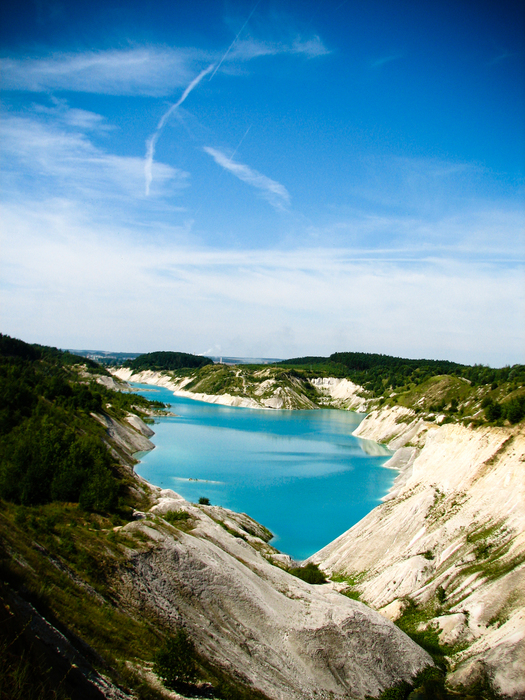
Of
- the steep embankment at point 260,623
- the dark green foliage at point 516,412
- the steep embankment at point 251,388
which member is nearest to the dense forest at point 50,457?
the steep embankment at point 260,623

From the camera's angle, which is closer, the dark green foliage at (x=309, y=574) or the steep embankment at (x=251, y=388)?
the dark green foliage at (x=309, y=574)

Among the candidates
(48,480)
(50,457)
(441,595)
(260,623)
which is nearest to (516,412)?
(441,595)

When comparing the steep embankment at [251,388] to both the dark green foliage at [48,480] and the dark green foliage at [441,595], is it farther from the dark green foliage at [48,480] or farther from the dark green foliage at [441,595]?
the dark green foliage at [441,595]

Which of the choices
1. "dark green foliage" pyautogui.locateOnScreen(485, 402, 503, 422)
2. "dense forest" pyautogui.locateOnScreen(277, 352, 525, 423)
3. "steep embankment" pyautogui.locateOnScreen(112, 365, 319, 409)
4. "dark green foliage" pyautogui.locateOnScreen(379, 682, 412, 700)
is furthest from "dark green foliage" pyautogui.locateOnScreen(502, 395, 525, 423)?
"steep embankment" pyautogui.locateOnScreen(112, 365, 319, 409)

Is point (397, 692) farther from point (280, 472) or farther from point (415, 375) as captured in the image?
point (415, 375)

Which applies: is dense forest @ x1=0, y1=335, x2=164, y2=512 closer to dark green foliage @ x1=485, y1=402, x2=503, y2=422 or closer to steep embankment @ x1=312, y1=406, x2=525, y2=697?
steep embankment @ x1=312, y1=406, x2=525, y2=697

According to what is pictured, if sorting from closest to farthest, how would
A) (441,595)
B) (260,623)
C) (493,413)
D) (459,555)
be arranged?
(260,623) < (441,595) < (459,555) < (493,413)

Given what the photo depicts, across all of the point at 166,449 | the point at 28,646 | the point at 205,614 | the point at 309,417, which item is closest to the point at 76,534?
the point at 205,614
